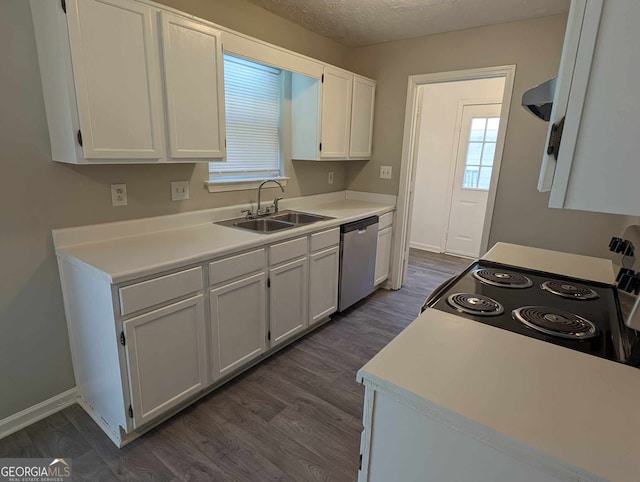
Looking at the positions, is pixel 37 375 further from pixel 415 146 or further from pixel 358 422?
pixel 415 146

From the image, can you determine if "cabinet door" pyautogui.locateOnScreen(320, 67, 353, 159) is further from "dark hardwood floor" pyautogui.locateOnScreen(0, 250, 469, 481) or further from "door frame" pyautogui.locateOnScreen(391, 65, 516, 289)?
"dark hardwood floor" pyautogui.locateOnScreen(0, 250, 469, 481)

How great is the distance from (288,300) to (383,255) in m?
1.52

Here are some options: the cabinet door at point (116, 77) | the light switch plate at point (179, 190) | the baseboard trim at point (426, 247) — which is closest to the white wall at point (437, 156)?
the baseboard trim at point (426, 247)

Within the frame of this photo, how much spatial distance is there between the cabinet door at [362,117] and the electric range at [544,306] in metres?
2.13

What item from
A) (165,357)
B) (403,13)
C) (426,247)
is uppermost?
(403,13)

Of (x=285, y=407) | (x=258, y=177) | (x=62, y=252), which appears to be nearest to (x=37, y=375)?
(x=62, y=252)

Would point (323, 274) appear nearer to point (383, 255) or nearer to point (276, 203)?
point (276, 203)

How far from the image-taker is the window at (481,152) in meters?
4.73

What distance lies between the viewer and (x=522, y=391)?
0.84 metres

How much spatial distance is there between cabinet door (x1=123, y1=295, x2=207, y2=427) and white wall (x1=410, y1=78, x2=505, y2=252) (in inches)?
166

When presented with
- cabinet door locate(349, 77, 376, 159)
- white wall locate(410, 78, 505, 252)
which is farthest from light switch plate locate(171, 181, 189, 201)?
white wall locate(410, 78, 505, 252)

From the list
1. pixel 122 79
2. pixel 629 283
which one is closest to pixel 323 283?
pixel 122 79

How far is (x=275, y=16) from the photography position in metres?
2.84

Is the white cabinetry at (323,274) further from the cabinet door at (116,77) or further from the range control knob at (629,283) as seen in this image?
the range control knob at (629,283)
